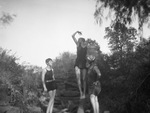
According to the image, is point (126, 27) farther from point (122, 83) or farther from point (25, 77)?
point (122, 83)

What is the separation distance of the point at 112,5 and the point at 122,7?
313 mm

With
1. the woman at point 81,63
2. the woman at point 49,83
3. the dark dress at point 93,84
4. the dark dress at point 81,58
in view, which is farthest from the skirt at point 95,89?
the woman at point 49,83

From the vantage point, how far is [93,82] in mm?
5152

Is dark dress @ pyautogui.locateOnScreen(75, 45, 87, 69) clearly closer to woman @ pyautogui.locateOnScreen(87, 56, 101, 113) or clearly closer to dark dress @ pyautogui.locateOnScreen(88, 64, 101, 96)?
woman @ pyautogui.locateOnScreen(87, 56, 101, 113)

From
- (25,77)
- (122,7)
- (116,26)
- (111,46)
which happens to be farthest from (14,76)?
(111,46)

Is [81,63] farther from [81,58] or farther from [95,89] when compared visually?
[95,89]

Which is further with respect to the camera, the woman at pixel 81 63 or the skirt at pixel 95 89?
the woman at pixel 81 63

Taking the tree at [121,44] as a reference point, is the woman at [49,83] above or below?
below

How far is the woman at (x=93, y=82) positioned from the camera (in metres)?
4.96

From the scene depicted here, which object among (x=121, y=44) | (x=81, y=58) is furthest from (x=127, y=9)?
(x=121, y=44)

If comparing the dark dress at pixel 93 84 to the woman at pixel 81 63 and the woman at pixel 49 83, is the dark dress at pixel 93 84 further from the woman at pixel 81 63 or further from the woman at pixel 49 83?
the woman at pixel 49 83

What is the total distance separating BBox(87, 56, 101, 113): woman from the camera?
4.96 metres

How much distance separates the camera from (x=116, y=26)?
16.5 ft

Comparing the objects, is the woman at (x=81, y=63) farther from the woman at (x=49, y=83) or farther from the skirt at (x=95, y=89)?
the woman at (x=49, y=83)
